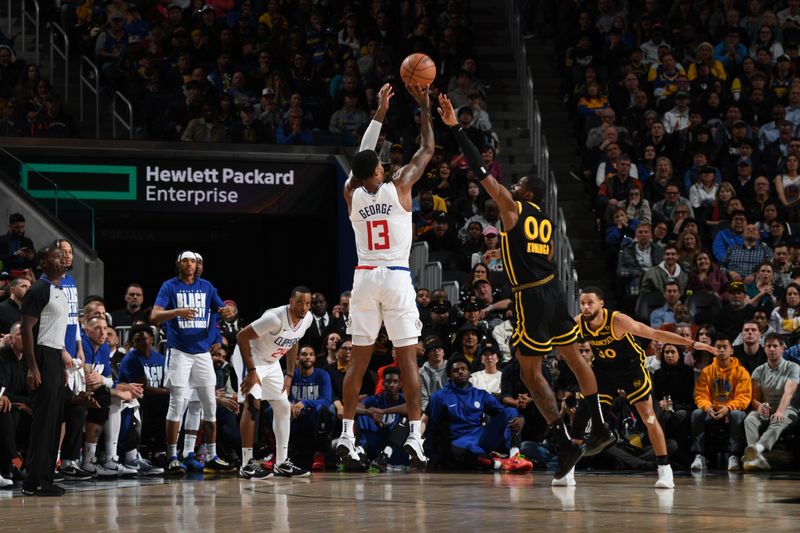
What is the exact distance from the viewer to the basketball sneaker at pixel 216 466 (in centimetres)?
1284

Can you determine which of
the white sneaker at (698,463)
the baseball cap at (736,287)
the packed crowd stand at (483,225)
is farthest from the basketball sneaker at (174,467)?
the baseball cap at (736,287)

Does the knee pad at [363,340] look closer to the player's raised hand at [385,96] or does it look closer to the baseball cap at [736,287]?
the player's raised hand at [385,96]

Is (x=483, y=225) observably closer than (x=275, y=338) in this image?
No

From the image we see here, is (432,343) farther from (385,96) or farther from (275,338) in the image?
(385,96)

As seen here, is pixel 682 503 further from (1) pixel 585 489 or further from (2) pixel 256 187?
(2) pixel 256 187

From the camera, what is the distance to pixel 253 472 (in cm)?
1166

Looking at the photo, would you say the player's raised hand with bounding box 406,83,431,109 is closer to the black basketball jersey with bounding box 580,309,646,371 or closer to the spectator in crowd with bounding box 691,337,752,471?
the black basketball jersey with bounding box 580,309,646,371

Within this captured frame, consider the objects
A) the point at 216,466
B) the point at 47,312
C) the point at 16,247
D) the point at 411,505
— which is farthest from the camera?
the point at 16,247

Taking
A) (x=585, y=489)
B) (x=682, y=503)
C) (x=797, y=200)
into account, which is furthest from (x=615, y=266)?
(x=682, y=503)

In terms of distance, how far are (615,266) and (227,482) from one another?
7.93m

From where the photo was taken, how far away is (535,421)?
14.2 metres

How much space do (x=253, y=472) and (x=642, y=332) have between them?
3.82 metres

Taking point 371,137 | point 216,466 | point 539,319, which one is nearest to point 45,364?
point 371,137

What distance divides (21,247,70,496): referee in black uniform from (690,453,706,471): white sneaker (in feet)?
21.7
